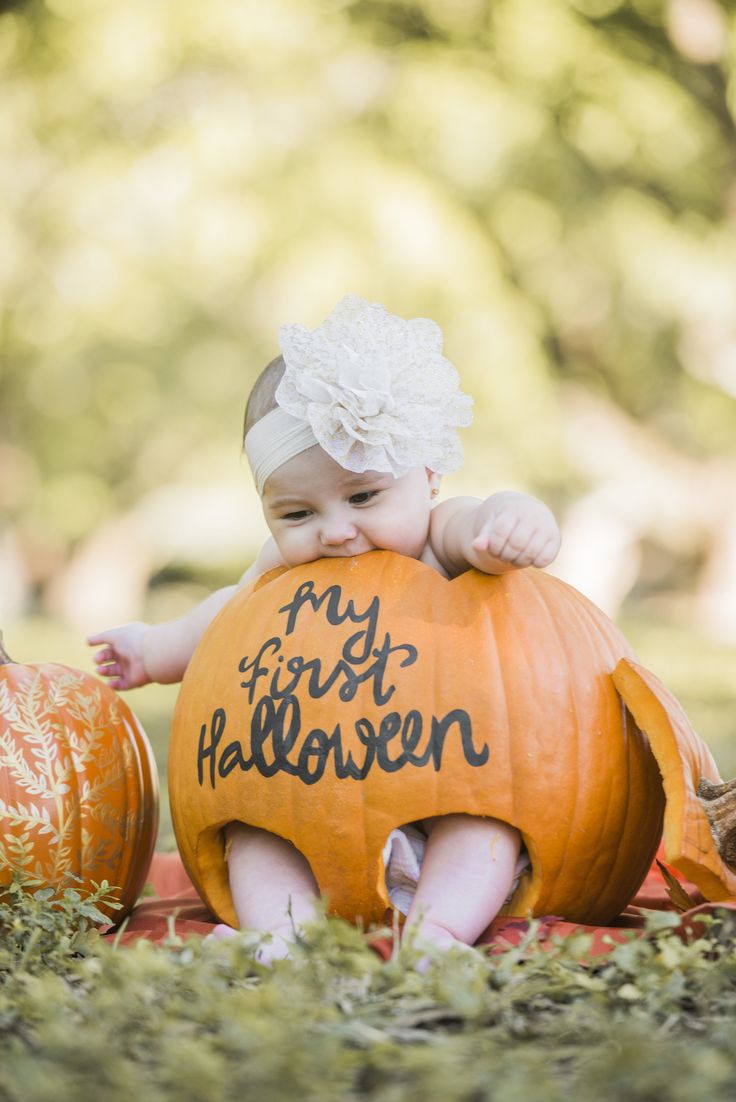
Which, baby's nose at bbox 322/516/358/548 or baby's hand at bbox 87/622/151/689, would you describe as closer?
baby's nose at bbox 322/516/358/548

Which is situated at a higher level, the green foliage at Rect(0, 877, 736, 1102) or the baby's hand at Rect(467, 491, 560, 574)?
the baby's hand at Rect(467, 491, 560, 574)

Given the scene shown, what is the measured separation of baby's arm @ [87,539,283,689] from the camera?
2.80 meters

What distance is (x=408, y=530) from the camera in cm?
233

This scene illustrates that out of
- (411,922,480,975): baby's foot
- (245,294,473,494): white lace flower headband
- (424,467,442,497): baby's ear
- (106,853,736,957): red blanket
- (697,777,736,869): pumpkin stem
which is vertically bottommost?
(106,853,736,957): red blanket

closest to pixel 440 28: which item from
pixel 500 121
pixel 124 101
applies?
pixel 500 121

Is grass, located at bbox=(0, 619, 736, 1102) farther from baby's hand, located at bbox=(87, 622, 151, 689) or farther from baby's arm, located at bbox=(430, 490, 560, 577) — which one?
baby's hand, located at bbox=(87, 622, 151, 689)

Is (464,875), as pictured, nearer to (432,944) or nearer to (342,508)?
(432,944)

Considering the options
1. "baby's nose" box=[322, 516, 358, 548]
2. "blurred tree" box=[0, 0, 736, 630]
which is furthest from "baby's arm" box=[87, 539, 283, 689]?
"blurred tree" box=[0, 0, 736, 630]

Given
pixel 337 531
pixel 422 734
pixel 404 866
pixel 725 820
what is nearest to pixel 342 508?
pixel 337 531

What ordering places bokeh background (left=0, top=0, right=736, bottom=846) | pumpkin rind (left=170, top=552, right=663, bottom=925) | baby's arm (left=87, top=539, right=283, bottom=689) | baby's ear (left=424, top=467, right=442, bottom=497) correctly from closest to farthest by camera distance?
pumpkin rind (left=170, top=552, right=663, bottom=925) → baby's ear (left=424, top=467, right=442, bottom=497) → baby's arm (left=87, top=539, right=283, bottom=689) → bokeh background (left=0, top=0, right=736, bottom=846)

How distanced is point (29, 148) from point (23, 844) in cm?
971

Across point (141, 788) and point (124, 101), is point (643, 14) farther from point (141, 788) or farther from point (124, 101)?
point (141, 788)

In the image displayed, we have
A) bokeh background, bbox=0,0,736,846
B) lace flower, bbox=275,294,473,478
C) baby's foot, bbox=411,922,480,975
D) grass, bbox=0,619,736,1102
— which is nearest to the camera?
grass, bbox=0,619,736,1102

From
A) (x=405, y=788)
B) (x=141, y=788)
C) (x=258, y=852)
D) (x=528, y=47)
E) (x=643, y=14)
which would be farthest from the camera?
(x=528, y=47)
